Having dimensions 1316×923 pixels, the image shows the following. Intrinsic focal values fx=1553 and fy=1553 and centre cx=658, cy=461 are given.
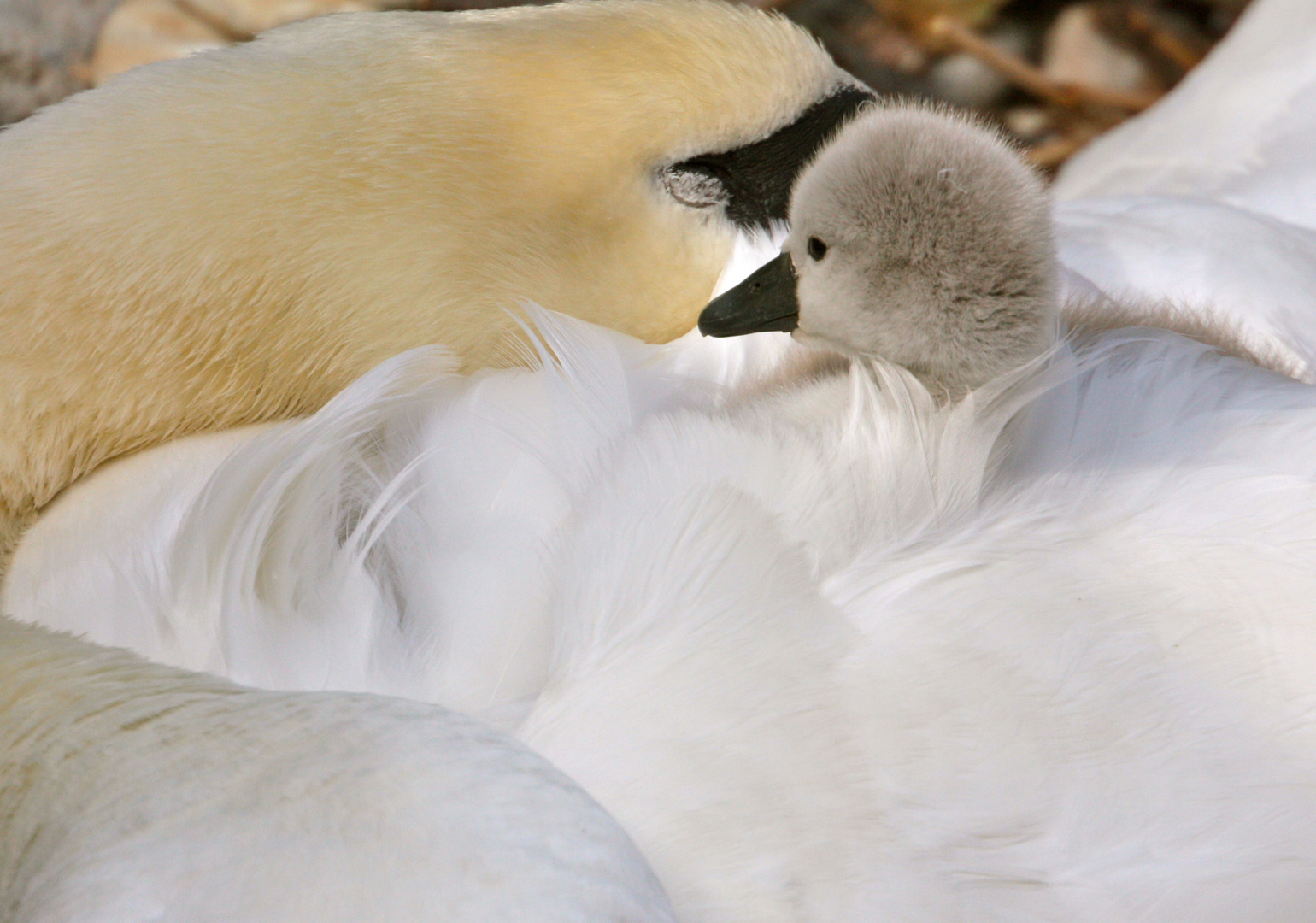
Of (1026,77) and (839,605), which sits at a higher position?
(839,605)

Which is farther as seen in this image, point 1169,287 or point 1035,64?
point 1035,64

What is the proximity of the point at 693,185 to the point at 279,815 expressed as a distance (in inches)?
28.7

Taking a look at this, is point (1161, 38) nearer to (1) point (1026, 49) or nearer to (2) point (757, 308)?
(1) point (1026, 49)

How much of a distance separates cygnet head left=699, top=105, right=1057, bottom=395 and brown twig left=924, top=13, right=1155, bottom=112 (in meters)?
1.83

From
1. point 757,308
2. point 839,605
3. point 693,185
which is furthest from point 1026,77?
point 839,605

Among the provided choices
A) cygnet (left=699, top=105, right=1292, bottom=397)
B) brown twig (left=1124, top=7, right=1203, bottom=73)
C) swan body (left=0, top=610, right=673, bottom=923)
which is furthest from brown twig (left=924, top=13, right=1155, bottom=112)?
swan body (left=0, top=610, right=673, bottom=923)

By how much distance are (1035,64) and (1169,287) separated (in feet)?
5.10

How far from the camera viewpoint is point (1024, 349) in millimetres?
1053

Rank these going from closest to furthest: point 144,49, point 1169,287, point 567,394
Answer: point 567,394
point 1169,287
point 144,49

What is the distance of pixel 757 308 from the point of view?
1.17 meters

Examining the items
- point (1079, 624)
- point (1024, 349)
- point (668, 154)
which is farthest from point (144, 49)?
point (1079, 624)

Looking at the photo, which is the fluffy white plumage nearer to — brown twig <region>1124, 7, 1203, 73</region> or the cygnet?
the cygnet

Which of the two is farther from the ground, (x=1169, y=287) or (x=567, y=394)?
(x=567, y=394)

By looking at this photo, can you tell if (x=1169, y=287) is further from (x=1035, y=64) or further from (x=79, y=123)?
(x=1035, y=64)
